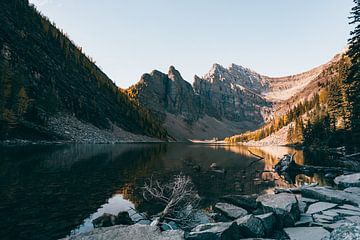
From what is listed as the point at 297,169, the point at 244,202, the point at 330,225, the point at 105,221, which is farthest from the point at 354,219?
the point at 297,169

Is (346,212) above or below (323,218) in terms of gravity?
above

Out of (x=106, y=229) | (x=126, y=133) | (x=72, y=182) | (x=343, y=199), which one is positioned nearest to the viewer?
(x=106, y=229)

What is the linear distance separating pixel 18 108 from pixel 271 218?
288ft

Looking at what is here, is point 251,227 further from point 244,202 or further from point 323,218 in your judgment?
point 244,202

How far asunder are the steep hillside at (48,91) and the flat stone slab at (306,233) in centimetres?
7510

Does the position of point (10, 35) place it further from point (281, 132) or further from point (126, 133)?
point (281, 132)

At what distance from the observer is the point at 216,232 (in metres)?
10.9

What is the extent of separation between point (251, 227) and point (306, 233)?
2565 millimetres

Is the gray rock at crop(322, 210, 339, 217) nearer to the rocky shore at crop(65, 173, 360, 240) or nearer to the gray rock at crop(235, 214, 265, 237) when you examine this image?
the rocky shore at crop(65, 173, 360, 240)

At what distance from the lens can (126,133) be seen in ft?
511

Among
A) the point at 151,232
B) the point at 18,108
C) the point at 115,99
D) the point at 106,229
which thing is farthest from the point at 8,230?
the point at 115,99

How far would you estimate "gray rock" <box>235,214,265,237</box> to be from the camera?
1217cm

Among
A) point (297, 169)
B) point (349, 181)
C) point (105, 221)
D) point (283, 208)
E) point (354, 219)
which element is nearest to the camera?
point (354, 219)

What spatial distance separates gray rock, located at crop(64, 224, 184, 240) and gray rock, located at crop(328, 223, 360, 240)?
5.51 m
